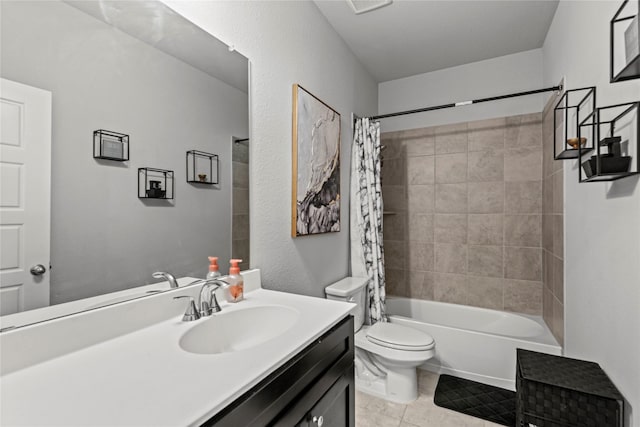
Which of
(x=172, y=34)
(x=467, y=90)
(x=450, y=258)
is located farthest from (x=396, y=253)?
(x=172, y=34)

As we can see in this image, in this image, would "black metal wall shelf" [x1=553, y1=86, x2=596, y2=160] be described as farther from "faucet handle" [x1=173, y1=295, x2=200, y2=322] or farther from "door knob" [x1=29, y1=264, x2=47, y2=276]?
"door knob" [x1=29, y1=264, x2=47, y2=276]

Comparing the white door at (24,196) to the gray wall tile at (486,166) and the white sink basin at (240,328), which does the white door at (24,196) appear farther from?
the gray wall tile at (486,166)

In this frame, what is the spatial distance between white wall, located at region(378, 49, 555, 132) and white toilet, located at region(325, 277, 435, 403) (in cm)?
182

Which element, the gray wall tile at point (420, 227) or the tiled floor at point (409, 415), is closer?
the tiled floor at point (409, 415)

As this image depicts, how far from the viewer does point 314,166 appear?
6.63 ft

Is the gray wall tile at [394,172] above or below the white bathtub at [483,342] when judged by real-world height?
above

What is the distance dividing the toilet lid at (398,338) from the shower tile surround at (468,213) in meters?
0.95

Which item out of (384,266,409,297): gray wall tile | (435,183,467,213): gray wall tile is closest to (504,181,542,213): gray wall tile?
(435,183,467,213): gray wall tile

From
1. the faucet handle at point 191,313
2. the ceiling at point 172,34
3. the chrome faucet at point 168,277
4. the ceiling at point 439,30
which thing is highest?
the ceiling at point 439,30

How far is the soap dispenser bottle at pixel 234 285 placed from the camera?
4.15 ft

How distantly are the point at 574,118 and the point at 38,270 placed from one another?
2.43 metres

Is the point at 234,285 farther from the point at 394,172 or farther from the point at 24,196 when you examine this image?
the point at 394,172

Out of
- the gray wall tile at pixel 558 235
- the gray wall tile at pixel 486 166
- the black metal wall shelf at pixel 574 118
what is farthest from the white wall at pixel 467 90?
the gray wall tile at pixel 558 235

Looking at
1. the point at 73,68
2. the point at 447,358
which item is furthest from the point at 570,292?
the point at 73,68
